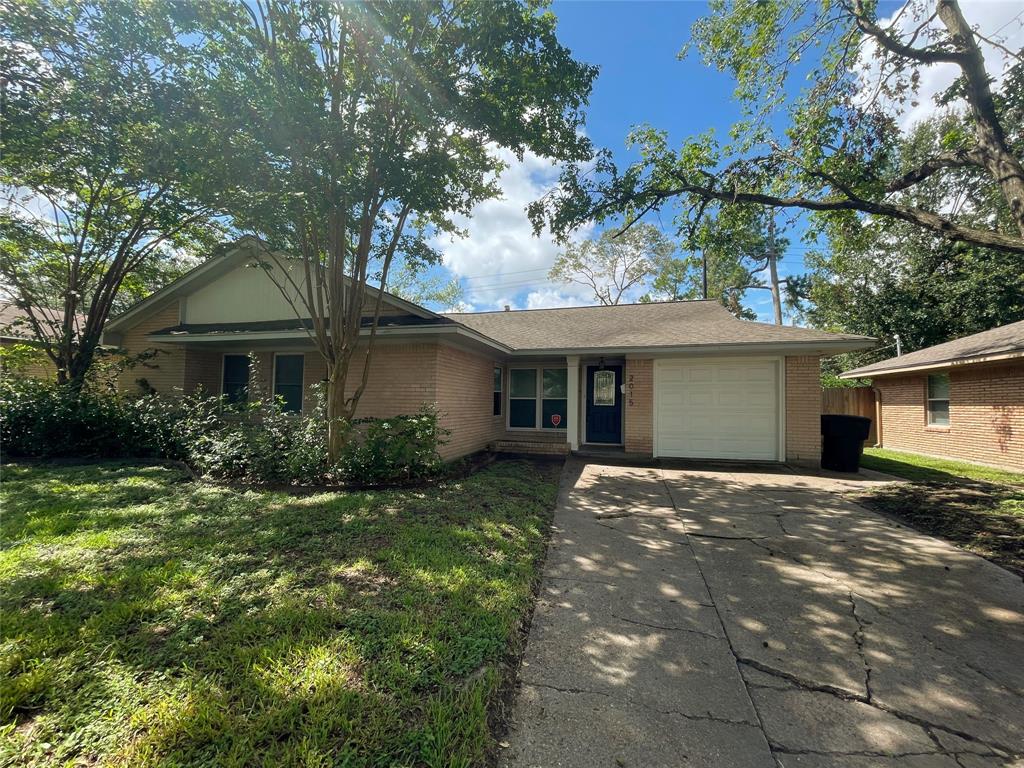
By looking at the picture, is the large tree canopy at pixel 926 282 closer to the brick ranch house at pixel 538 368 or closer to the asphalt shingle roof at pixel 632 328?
the asphalt shingle roof at pixel 632 328

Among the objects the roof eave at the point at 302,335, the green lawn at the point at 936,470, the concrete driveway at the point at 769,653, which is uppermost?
the roof eave at the point at 302,335

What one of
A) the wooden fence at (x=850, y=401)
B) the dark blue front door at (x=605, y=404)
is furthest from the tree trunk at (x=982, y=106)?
the wooden fence at (x=850, y=401)

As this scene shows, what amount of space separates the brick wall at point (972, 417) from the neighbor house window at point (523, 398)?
10.7 m

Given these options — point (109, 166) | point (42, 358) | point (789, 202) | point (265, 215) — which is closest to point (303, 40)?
point (265, 215)

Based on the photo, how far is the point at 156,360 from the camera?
35.7 ft

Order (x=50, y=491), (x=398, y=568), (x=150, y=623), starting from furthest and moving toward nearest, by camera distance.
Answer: (x=50, y=491), (x=398, y=568), (x=150, y=623)

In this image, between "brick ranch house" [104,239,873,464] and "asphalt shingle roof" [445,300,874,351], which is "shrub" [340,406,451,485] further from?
"asphalt shingle roof" [445,300,874,351]

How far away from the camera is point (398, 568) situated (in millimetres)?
3432

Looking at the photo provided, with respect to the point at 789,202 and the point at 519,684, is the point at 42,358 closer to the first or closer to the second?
the point at 519,684

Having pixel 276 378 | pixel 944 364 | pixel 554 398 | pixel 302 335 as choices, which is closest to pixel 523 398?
pixel 554 398

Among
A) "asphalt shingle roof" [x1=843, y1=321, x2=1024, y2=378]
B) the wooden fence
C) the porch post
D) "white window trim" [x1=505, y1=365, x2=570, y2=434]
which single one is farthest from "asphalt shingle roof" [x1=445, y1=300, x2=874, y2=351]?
the wooden fence

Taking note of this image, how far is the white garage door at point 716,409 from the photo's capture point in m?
9.04

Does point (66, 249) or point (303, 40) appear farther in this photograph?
point (66, 249)

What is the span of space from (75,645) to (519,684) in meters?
2.56
